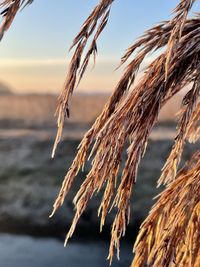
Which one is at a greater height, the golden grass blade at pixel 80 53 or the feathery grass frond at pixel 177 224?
the golden grass blade at pixel 80 53

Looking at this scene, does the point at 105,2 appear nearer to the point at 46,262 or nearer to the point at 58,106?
the point at 58,106

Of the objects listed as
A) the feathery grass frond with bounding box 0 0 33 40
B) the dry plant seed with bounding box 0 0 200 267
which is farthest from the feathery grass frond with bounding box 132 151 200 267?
the feathery grass frond with bounding box 0 0 33 40

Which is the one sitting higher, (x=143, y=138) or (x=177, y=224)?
(x=143, y=138)

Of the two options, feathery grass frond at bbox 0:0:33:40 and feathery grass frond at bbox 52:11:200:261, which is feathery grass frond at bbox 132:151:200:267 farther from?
feathery grass frond at bbox 0:0:33:40

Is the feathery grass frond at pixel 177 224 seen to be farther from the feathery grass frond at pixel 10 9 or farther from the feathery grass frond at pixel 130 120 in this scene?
the feathery grass frond at pixel 10 9

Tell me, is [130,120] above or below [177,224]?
above

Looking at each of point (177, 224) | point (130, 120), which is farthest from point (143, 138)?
point (177, 224)

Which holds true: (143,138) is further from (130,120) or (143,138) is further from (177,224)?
(177,224)

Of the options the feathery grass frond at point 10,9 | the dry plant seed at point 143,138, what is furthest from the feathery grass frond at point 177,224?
the feathery grass frond at point 10,9
